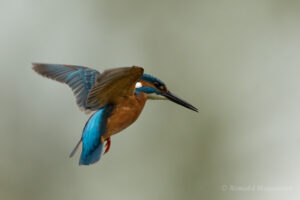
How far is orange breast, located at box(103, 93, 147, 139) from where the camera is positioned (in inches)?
95.2

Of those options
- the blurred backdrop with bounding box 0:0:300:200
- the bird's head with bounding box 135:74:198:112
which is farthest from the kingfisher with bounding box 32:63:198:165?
the blurred backdrop with bounding box 0:0:300:200

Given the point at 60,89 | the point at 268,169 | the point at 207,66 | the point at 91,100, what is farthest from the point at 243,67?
the point at 91,100

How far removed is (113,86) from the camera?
2.29 meters

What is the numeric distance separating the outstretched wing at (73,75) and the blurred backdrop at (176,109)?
2.44m

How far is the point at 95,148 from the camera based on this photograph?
7.72ft

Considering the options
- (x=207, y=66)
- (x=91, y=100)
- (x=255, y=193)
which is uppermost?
(x=207, y=66)

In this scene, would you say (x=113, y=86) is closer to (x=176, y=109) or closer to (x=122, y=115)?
(x=122, y=115)

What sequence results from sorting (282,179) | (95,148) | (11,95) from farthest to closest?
(11,95), (282,179), (95,148)

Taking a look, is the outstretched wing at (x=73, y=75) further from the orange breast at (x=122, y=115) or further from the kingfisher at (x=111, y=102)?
the orange breast at (x=122, y=115)

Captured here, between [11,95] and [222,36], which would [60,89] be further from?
[222,36]

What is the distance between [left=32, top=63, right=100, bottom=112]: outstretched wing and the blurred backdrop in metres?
2.44

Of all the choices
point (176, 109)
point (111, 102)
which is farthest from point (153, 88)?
point (176, 109)

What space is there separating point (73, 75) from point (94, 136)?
0.66 meters

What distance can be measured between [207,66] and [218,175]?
1232mm
